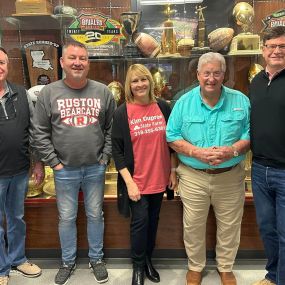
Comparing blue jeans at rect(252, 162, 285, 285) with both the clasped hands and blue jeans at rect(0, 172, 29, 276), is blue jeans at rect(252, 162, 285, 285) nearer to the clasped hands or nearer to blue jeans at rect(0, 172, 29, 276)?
the clasped hands

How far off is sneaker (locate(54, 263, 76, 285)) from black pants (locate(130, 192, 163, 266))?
48 centimetres

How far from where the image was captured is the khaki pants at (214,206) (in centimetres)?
198

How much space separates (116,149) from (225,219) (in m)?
0.77

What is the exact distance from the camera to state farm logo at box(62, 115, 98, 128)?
6.81 ft

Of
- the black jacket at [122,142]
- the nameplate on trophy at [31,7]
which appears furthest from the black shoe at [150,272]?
the nameplate on trophy at [31,7]

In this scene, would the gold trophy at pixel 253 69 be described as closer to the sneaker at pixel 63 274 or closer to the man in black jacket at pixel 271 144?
the man in black jacket at pixel 271 144

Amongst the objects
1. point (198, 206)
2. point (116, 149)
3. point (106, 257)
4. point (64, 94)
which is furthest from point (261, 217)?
point (64, 94)

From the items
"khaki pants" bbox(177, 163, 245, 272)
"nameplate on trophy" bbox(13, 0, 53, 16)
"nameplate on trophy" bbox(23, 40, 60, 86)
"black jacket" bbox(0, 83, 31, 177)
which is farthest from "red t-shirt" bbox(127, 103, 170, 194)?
"nameplate on trophy" bbox(13, 0, 53, 16)

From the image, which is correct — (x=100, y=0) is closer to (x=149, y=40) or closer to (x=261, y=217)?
(x=149, y=40)

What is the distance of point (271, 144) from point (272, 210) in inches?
15.2

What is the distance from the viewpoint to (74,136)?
207 centimetres

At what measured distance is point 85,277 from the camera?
232 centimetres

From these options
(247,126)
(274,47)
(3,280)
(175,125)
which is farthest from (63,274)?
(274,47)

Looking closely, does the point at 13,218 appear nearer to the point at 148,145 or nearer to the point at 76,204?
the point at 76,204
